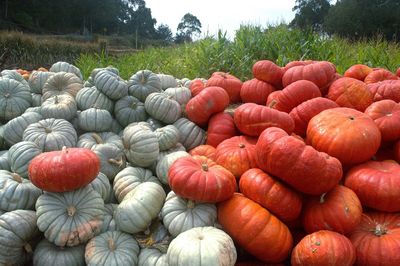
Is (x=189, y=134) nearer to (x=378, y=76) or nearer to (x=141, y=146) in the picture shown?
(x=141, y=146)

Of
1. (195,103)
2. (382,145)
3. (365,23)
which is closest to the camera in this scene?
(382,145)

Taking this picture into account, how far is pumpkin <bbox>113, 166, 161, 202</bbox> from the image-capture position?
318 cm

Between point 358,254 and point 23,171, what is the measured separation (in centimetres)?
278

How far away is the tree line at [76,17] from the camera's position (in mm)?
45906

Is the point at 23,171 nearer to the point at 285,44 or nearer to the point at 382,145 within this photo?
the point at 382,145

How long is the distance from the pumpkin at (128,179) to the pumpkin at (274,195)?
976 millimetres

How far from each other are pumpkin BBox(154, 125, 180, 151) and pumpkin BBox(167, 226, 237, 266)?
126 cm

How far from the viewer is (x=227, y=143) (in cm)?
347

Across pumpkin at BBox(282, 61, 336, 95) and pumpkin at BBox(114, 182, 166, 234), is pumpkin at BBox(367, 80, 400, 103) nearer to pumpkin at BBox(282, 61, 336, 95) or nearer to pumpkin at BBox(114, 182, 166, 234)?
pumpkin at BBox(282, 61, 336, 95)

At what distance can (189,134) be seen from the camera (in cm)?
397

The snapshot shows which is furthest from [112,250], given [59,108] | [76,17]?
[76,17]

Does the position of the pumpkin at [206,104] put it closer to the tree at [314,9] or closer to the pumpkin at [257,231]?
the pumpkin at [257,231]

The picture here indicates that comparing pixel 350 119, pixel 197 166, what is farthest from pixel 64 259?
pixel 350 119

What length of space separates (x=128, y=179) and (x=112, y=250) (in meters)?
0.69
